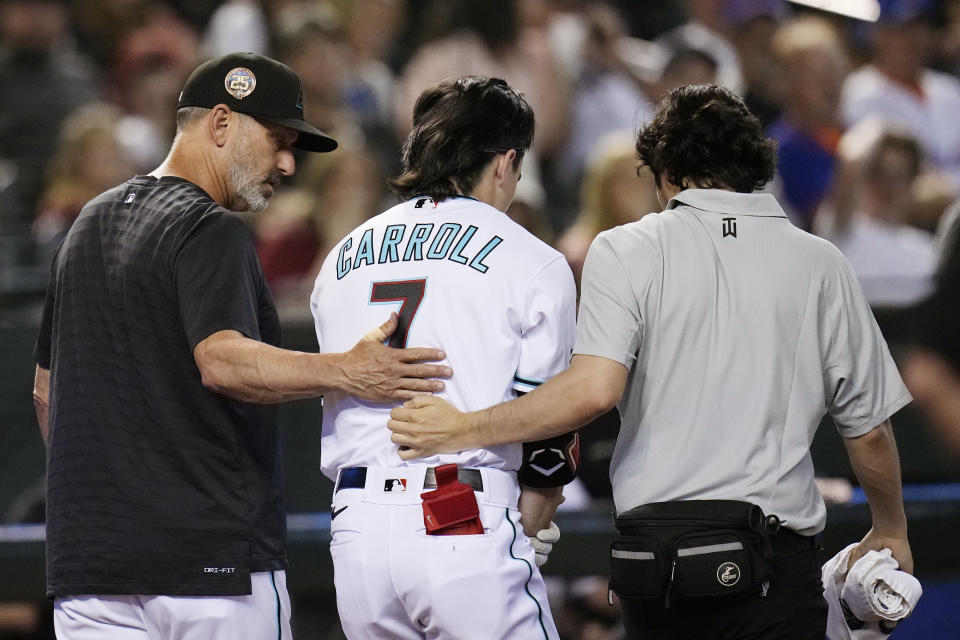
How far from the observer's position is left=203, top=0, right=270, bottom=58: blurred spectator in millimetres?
7801

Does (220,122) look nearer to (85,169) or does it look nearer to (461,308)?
(461,308)

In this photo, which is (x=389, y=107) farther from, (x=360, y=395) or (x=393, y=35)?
(x=360, y=395)

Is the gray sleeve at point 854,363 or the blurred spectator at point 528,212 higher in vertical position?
the blurred spectator at point 528,212

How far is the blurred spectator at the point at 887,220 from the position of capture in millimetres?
6625

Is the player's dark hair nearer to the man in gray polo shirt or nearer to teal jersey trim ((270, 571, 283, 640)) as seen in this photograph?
the man in gray polo shirt

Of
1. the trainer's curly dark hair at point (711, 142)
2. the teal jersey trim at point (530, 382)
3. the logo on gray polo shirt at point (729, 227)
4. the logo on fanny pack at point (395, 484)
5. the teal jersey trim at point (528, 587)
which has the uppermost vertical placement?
the trainer's curly dark hair at point (711, 142)

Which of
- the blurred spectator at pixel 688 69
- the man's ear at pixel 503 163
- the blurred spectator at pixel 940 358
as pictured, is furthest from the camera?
the blurred spectator at pixel 688 69

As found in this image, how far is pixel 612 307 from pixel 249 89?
109 centimetres

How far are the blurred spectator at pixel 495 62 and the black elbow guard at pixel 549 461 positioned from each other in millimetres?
4766

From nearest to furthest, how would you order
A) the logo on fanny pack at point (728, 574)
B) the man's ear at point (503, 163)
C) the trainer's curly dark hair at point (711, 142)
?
the logo on fanny pack at point (728, 574), the trainer's curly dark hair at point (711, 142), the man's ear at point (503, 163)

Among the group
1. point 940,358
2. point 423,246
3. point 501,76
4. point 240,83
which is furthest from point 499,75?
point 423,246

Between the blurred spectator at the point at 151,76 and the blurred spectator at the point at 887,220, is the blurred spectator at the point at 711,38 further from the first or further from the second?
the blurred spectator at the point at 151,76

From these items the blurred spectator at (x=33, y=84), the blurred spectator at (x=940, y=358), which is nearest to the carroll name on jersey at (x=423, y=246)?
the blurred spectator at (x=940, y=358)

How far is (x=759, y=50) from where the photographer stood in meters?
7.73
